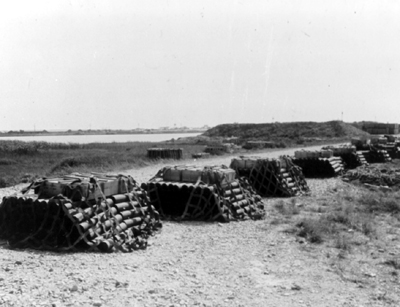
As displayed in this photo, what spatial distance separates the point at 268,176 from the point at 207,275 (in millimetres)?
10383

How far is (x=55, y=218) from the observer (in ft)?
30.1

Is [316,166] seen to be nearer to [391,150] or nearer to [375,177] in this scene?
[375,177]

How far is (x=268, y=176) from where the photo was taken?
17797mm

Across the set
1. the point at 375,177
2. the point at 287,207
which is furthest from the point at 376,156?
the point at 287,207

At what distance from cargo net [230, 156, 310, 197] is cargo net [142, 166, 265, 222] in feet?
11.4

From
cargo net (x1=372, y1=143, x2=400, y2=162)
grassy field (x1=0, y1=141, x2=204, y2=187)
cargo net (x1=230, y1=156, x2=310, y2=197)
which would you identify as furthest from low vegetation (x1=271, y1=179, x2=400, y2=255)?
cargo net (x1=372, y1=143, x2=400, y2=162)

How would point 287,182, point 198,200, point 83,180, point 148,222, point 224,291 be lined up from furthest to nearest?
point 287,182 → point 198,200 → point 148,222 → point 83,180 → point 224,291

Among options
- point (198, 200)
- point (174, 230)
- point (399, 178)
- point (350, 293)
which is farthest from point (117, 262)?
point (399, 178)

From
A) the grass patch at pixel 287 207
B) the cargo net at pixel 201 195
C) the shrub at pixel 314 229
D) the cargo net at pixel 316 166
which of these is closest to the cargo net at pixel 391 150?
the cargo net at pixel 316 166

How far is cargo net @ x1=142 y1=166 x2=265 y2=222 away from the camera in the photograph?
1259cm

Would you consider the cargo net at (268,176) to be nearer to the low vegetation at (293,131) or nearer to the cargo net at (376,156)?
the cargo net at (376,156)

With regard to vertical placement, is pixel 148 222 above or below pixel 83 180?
below

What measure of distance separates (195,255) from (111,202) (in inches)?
98.2

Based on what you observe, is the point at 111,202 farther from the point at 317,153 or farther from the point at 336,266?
the point at 317,153
